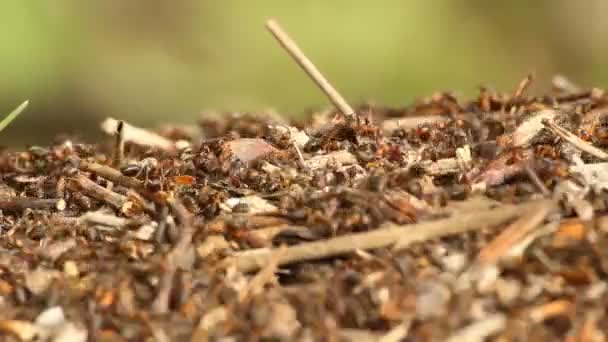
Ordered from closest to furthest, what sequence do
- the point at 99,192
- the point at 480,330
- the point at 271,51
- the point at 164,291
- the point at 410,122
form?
the point at 480,330 < the point at 164,291 < the point at 99,192 < the point at 410,122 < the point at 271,51

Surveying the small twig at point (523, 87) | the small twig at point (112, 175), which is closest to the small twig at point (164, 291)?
the small twig at point (112, 175)

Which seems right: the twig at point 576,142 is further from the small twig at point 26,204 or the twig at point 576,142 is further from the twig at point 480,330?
the small twig at point 26,204

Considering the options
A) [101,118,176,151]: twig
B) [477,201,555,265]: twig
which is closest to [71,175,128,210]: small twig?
[101,118,176,151]: twig

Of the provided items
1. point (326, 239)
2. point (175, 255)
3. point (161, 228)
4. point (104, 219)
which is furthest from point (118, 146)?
point (326, 239)

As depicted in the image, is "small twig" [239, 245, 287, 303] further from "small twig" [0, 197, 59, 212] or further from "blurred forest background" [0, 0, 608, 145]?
"blurred forest background" [0, 0, 608, 145]

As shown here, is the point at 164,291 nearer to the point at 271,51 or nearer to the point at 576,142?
the point at 576,142

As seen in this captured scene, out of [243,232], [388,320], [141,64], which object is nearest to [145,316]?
[243,232]

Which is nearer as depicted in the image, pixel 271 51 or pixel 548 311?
pixel 548 311

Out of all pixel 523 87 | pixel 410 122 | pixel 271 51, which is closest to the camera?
pixel 410 122
